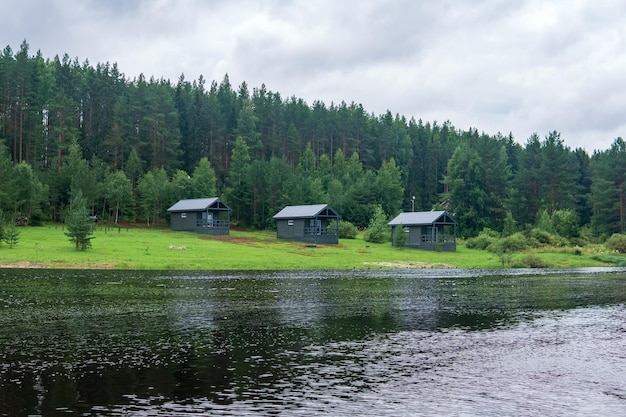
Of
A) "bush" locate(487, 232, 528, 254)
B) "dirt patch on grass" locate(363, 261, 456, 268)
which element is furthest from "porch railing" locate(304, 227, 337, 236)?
"bush" locate(487, 232, 528, 254)

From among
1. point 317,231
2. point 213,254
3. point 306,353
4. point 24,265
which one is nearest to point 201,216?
point 317,231

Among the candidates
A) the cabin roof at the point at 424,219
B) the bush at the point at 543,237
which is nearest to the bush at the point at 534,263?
the cabin roof at the point at 424,219

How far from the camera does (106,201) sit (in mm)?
111312

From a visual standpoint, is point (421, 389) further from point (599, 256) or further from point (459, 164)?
point (459, 164)

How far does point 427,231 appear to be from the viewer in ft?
346

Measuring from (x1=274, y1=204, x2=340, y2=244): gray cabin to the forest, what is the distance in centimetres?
1254

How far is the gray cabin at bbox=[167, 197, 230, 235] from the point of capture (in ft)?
354

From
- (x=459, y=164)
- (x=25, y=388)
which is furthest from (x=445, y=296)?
(x=459, y=164)

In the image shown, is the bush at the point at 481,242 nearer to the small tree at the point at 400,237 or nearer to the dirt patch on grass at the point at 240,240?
the small tree at the point at 400,237

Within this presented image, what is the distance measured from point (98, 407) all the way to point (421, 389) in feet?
28.0

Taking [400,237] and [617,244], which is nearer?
[400,237]

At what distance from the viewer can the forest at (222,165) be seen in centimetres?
11275

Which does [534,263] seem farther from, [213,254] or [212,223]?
[212,223]

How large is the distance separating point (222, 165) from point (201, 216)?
5272cm
